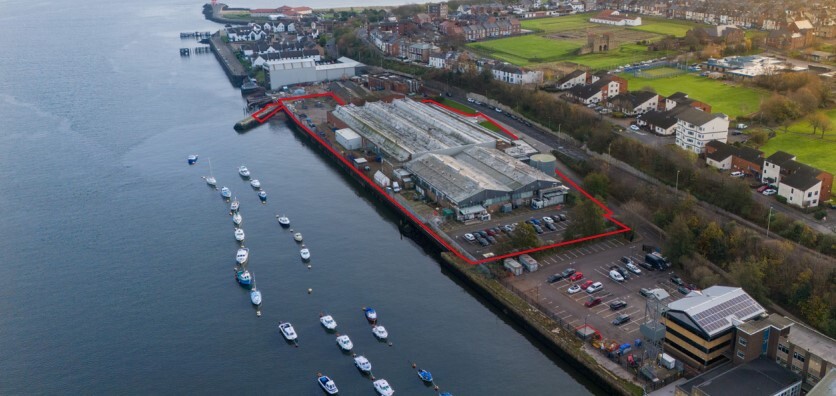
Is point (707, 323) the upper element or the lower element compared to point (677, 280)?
upper

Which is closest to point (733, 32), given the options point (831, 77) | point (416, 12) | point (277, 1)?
point (831, 77)

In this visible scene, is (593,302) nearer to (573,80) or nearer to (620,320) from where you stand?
(620,320)

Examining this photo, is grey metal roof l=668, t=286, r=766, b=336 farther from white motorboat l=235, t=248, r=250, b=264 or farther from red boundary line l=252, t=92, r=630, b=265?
white motorboat l=235, t=248, r=250, b=264

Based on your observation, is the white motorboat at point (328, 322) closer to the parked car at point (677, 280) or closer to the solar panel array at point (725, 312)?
the solar panel array at point (725, 312)

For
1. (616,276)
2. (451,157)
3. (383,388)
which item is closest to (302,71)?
(451,157)

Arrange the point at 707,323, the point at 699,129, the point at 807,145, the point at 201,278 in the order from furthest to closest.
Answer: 1. the point at 807,145
2. the point at 699,129
3. the point at 201,278
4. the point at 707,323

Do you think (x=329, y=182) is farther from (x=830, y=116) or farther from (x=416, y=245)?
(x=830, y=116)
